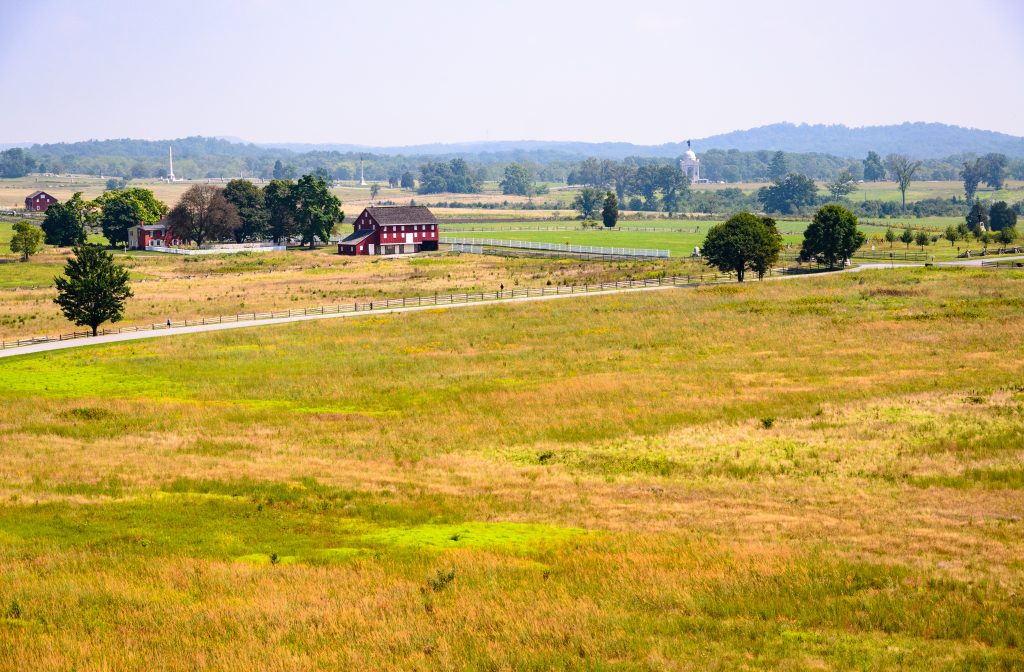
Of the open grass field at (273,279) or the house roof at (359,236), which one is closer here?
the open grass field at (273,279)

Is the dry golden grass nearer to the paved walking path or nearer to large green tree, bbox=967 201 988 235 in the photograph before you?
the paved walking path

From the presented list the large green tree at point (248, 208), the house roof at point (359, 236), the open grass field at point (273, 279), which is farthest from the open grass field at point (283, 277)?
the large green tree at point (248, 208)

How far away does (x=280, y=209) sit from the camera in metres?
150

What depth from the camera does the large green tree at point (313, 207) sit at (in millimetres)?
146125

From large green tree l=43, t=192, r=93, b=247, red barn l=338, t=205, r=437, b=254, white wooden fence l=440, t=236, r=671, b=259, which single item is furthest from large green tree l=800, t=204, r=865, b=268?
large green tree l=43, t=192, r=93, b=247

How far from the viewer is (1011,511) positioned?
27.8 m

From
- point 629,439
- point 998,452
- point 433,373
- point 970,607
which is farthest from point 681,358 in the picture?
point 970,607

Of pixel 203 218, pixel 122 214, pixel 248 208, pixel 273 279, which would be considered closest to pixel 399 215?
pixel 248 208

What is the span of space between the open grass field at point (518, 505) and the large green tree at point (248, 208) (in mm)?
89251

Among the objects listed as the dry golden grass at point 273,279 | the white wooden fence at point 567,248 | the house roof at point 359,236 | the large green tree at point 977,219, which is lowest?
the dry golden grass at point 273,279

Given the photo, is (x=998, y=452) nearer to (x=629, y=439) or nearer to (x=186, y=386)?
(x=629, y=439)

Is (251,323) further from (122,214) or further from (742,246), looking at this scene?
(122,214)

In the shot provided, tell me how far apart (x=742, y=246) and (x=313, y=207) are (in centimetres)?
7177

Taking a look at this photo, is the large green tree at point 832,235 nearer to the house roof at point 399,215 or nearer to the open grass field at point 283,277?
the open grass field at point 283,277
